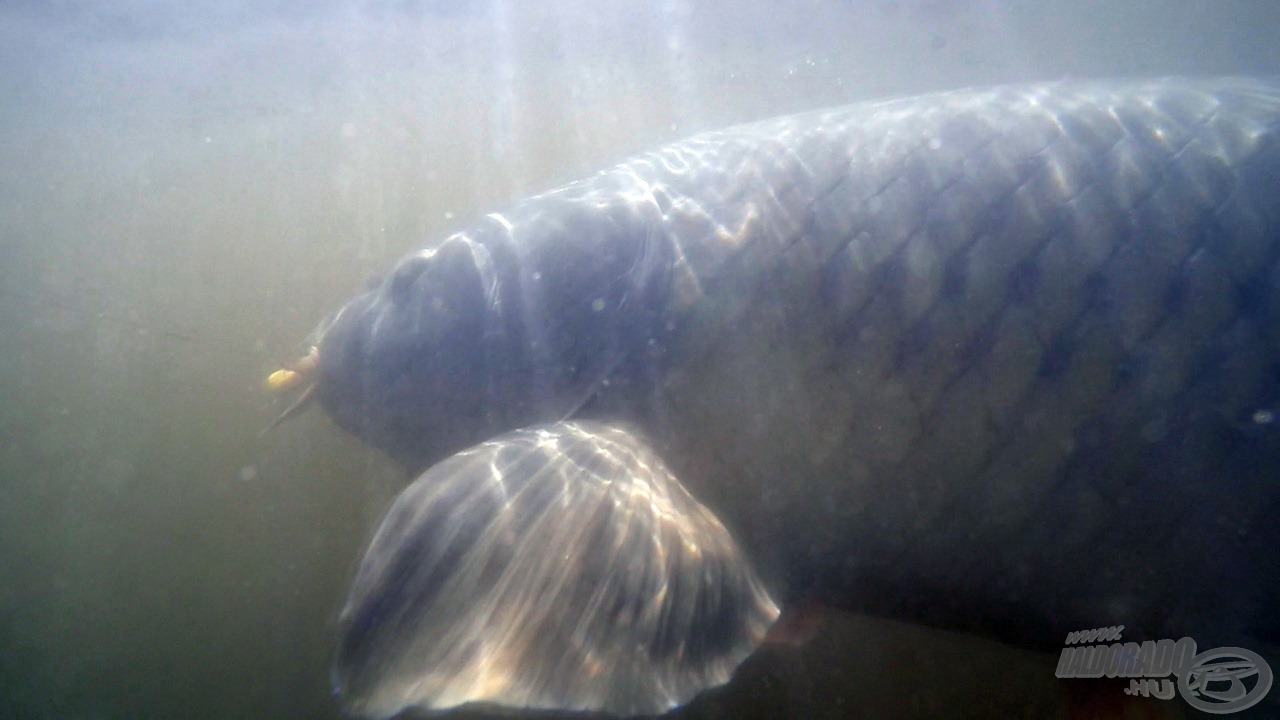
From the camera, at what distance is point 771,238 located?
270 cm

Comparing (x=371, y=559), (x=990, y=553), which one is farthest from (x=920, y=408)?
(x=371, y=559)

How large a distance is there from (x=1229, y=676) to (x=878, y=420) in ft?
5.18

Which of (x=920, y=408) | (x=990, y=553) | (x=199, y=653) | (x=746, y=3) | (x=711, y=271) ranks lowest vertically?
(x=199, y=653)

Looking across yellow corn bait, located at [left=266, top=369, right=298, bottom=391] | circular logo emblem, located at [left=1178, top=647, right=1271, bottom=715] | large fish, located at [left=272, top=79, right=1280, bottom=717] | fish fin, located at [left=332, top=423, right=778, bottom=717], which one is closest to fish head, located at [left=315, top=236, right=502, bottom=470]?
large fish, located at [left=272, top=79, right=1280, bottom=717]

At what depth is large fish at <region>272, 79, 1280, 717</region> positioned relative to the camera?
172 cm

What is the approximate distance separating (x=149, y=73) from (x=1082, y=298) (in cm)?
3572

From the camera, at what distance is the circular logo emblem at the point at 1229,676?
2164 millimetres

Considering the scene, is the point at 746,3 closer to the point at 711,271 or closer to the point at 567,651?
the point at 711,271

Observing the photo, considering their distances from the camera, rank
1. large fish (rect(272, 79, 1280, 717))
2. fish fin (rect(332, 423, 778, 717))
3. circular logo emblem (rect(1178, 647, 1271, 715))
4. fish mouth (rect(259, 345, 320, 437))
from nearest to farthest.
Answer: fish fin (rect(332, 423, 778, 717)) → large fish (rect(272, 79, 1280, 717)) → circular logo emblem (rect(1178, 647, 1271, 715)) → fish mouth (rect(259, 345, 320, 437))
